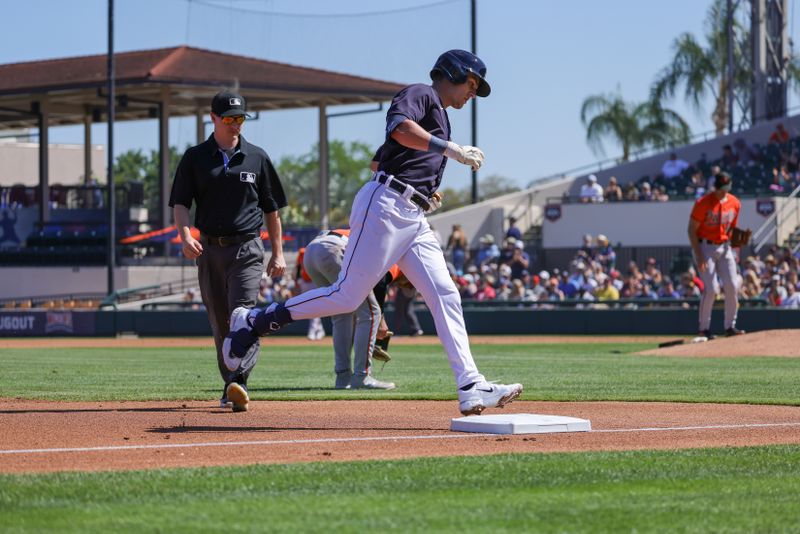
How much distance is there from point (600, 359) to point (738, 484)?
12157 millimetres

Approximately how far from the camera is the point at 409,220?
7.98 m

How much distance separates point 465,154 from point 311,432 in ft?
5.95

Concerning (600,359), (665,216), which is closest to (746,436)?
(600,359)

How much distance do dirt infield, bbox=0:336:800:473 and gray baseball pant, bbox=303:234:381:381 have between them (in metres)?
1.44

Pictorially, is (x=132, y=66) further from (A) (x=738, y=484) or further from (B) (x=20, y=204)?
(A) (x=738, y=484)

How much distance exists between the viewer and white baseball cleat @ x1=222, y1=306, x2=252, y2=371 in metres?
8.49

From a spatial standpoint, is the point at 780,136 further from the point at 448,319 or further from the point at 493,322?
the point at 448,319

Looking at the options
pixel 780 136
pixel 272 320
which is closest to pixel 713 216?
pixel 272 320

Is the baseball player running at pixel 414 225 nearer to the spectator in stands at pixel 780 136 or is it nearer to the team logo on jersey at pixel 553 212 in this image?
the team logo on jersey at pixel 553 212

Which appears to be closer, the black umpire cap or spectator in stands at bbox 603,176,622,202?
the black umpire cap

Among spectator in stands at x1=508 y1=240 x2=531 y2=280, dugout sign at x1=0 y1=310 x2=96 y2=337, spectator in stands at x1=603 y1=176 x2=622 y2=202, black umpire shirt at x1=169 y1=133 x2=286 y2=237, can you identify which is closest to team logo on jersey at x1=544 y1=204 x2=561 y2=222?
spectator in stands at x1=603 y1=176 x2=622 y2=202

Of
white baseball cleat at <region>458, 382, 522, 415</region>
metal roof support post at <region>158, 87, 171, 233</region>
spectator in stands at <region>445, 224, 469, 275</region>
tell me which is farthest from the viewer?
metal roof support post at <region>158, 87, 171, 233</region>

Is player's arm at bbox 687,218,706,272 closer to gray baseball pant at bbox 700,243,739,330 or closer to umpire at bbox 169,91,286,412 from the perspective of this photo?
gray baseball pant at bbox 700,243,739,330

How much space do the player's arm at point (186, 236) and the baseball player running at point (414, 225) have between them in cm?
102
